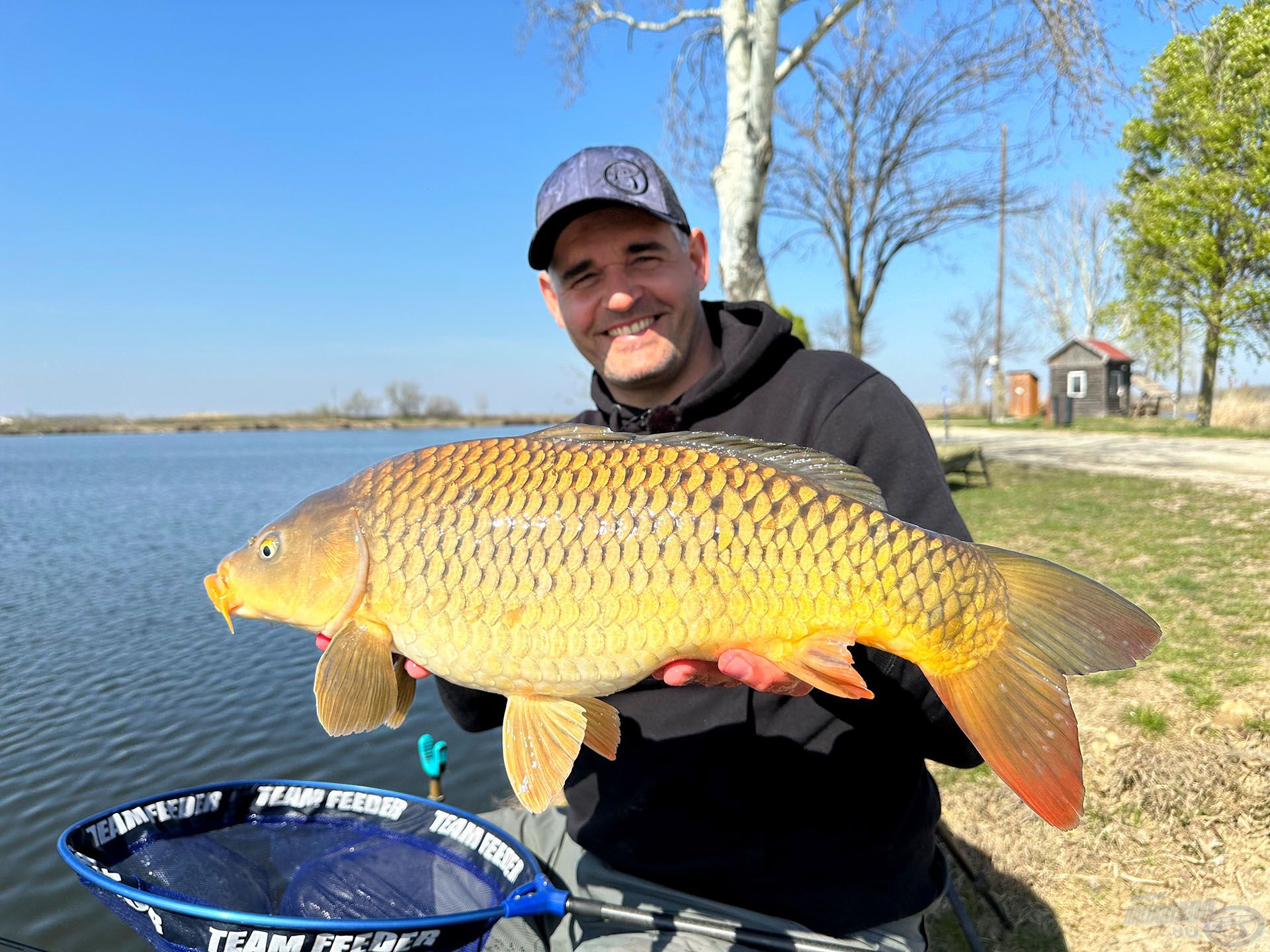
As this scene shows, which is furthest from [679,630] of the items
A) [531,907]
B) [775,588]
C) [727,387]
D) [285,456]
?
[285,456]

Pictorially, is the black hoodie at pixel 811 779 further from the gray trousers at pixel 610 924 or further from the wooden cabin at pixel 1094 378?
the wooden cabin at pixel 1094 378

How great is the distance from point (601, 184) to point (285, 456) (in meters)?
30.7

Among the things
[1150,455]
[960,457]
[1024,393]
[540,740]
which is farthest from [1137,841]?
[1024,393]

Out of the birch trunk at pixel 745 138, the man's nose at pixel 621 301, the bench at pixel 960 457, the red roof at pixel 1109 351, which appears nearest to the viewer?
the man's nose at pixel 621 301

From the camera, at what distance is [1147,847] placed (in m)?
2.57

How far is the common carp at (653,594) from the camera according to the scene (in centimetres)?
128

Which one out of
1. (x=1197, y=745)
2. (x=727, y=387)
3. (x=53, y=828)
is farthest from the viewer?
(x=53, y=828)

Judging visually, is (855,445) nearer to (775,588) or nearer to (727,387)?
(727,387)

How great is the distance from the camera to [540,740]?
145 centimetres

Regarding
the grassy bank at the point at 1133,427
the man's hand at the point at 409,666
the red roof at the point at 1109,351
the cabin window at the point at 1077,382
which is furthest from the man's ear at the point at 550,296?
the cabin window at the point at 1077,382

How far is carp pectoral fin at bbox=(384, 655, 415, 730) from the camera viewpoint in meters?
1.60

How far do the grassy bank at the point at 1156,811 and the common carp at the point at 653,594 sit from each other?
66.1 inches

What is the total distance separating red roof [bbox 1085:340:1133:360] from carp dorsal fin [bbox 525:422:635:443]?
83.1ft

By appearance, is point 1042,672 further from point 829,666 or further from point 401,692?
point 401,692
